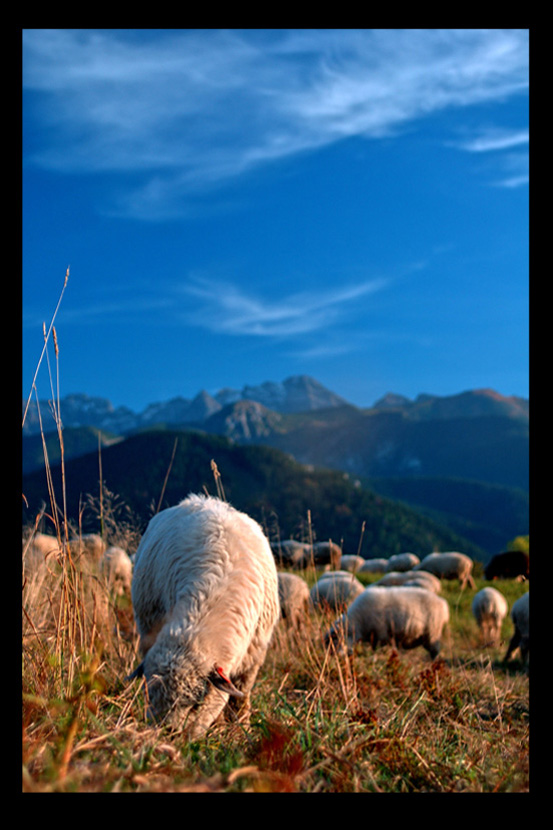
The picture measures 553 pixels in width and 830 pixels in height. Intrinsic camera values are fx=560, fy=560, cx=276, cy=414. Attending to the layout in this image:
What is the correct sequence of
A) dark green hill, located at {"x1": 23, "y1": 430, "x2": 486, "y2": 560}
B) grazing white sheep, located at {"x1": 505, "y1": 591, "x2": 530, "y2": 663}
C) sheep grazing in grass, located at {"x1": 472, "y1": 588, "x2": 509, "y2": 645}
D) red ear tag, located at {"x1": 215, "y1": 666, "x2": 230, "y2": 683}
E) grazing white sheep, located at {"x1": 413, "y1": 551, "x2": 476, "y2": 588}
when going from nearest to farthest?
red ear tag, located at {"x1": 215, "y1": 666, "x2": 230, "y2": 683} → grazing white sheep, located at {"x1": 505, "y1": 591, "x2": 530, "y2": 663} → sheep grazing in grass, located at {"x1": 472, "y1": 588, "x2": 509, "y2": 645} → grazing white sheep, located at {"x1": 413, "y1": 551, "x2": 476, "y2": 588} → dark green hill, located at {"x1": 23, "y1": 430, "x2": 486, "y2": 560}

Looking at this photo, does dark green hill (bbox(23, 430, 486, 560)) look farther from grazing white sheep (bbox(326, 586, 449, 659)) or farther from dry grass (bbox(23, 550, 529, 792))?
dry grass (bbox(23, 550, 529, 792))

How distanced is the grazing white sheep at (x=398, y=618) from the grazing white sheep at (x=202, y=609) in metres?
5.31

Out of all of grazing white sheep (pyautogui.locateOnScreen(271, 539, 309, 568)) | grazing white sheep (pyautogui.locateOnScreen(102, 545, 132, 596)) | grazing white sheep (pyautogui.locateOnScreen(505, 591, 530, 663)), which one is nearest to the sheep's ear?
grazing white sheep (pyautogui.locateOnScreen(102, 545, 132, 596))

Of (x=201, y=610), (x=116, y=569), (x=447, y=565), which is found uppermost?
(x=201, y=610)

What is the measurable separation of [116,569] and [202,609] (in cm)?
556

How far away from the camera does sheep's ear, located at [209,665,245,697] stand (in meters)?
3.38

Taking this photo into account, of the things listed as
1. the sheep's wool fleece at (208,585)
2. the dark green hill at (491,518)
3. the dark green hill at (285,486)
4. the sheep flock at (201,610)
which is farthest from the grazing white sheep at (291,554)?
the dark green hill at (491,518)

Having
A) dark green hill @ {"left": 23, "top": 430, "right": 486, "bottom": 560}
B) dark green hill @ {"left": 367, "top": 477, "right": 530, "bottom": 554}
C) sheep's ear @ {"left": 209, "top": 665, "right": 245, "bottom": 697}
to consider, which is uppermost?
sheep's ear @ {"left": 209, "top": 665, "right": 245, "bottom": 697}

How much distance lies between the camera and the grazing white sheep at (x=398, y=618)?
9281 mm

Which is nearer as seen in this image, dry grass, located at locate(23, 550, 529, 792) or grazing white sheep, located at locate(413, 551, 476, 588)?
dry grass, located at locate(23, 550, 529, 792)

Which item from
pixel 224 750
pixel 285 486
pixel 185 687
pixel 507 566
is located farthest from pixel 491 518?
pixel 224 750

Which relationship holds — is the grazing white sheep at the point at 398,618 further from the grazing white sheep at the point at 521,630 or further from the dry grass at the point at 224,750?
the dry grass at the point at 224,750

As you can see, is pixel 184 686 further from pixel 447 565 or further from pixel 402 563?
pixel 402 563

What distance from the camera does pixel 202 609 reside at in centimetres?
370
